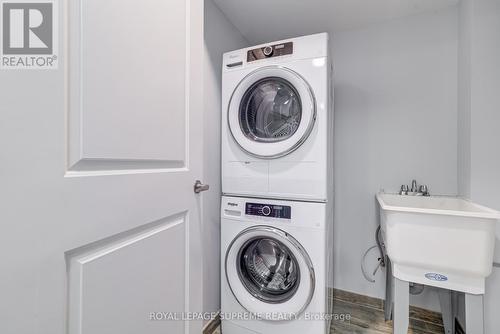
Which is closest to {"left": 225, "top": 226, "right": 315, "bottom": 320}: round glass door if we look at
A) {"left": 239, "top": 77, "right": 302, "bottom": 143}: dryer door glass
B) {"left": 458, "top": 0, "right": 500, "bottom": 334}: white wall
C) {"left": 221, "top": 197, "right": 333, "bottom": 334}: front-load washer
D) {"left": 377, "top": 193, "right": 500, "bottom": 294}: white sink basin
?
Result: {"left": 221, "top": 197, "right": 333, "bottom": 334}: front-load washer

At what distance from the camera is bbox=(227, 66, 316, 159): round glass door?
1.29 m

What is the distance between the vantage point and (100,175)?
23.8 inches

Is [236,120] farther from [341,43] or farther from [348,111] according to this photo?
[341,43]

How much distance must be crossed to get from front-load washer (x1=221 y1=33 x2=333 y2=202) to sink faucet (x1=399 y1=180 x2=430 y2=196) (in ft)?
2.33

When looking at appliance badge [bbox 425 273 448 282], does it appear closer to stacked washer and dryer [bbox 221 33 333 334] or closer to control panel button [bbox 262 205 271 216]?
stacked washer and dryer [bbox 221 33 333 334]

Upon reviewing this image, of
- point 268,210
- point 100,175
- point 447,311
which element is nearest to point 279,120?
point 268,210

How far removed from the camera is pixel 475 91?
1336mm

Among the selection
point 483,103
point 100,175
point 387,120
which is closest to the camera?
point 100,175

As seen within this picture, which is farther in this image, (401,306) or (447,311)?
(447,311)

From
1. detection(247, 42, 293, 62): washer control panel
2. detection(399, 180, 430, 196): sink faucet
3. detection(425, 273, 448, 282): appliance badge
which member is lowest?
detection(425, 273, 448, 282): appliance badge

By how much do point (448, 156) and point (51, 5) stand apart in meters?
2.22

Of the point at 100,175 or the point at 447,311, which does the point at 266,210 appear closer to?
the point at 100,175

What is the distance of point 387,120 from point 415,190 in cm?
57
